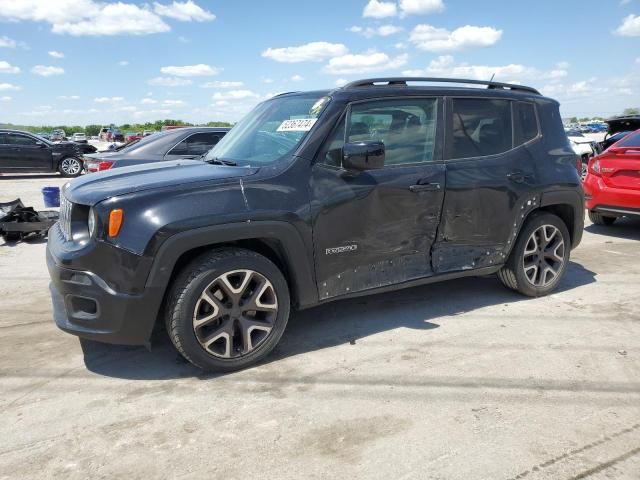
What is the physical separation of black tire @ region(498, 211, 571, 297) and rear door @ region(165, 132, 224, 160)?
5.45 meters

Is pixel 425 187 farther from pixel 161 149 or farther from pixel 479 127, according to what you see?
pixel 161 149

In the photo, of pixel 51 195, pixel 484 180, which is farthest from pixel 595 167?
pixel 51 195

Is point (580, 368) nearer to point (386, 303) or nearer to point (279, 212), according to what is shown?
point (386, 303)

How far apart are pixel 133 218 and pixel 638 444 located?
297 centimetres

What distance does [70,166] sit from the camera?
17438mm

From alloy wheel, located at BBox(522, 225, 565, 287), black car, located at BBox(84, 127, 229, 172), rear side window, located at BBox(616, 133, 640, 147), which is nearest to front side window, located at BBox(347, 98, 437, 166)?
alloy wheel, located at BBox(522, 225, 565, 287)

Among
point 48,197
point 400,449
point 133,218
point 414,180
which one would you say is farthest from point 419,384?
point 48,197

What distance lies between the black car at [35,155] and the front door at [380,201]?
1585 centimetres

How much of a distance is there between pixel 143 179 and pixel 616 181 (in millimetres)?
6853

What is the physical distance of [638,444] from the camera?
104 inches

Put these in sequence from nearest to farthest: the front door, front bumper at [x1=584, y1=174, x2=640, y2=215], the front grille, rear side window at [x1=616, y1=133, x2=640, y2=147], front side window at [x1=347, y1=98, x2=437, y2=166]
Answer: the front grille, the front door, front side window at [x1=347, y1=98, x2=437, y2=166], front bumper at [x1=584, y1=174, x2=640, y2=215], rear side window at [x1=616, y1=133, x2=640, y2=147]

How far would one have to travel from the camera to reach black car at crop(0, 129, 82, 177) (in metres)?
16.2

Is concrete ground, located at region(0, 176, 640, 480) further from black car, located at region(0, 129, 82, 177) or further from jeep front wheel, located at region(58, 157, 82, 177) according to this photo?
jeep front wheel, located at region(58, 157, 82, 177)

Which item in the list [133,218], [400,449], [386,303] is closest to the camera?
[400,449]
